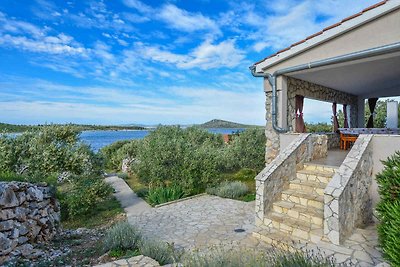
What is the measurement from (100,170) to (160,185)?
8.64ft

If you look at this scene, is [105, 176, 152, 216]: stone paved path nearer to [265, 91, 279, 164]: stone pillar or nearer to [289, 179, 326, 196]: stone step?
[265, 91, 279, 164]: stone pillar

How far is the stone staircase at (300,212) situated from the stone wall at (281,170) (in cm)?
18

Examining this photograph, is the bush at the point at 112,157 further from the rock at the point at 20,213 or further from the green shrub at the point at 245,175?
the rock at the point at 20,213

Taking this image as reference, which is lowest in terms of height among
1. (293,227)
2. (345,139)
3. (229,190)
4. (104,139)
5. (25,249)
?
(104,139)

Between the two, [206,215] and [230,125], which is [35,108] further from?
[230,125]

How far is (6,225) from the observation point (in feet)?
18.5

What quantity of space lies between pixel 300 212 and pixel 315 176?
1363 millimetres

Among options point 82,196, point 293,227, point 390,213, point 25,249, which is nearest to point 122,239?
point 25,249

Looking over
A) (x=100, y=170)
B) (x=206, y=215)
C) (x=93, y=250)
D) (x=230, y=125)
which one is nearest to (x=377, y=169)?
(x=206, y=215)

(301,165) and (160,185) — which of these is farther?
(160,185)

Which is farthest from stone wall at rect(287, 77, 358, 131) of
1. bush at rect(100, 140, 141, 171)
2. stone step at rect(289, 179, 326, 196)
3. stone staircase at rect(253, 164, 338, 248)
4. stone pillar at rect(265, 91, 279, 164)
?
bush at rect(100, 140, 141, 171)

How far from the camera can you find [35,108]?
59.1ft

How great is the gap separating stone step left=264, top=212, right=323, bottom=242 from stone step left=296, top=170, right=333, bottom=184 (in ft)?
4.77

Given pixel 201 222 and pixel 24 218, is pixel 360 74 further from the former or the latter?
pixel 24 218
